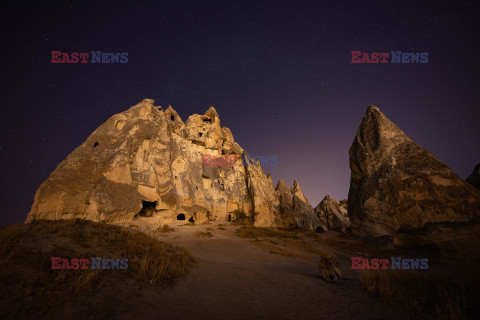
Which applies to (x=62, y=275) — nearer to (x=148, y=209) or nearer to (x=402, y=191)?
(x=402, y=191)

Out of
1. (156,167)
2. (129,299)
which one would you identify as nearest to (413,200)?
(129,299)

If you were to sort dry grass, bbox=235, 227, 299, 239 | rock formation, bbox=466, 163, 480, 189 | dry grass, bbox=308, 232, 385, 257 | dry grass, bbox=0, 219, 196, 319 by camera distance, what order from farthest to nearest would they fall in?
dry grass, bbox=235, 227, 299, 239, rock formation, bbox=466, 163, 480, 189, dry grass, bbox=308, 232, 385, 257, dry grass, bbox=0, 219, 196, 319

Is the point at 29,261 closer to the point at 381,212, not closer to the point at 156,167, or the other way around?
the point at 381,212

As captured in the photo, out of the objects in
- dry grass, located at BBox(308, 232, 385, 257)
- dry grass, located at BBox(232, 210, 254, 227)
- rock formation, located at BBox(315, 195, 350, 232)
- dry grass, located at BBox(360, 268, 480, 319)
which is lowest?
rock formation, located at BBox(315, 195, 350, 232)

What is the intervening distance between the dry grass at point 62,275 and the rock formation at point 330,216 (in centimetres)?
3133

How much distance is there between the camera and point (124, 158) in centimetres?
1647

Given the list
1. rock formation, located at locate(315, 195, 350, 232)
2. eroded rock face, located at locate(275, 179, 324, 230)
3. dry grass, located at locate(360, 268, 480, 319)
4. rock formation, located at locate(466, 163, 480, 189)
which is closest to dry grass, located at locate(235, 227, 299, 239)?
eroded rock face, located at locate(275, 179, 324, 230)

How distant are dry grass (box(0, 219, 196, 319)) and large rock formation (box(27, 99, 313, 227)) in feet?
29.1

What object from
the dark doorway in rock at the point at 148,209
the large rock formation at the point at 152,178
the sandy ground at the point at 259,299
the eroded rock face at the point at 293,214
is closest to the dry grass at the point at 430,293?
the sandy ground at the point at 259,299

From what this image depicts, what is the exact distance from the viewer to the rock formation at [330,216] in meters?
29.3

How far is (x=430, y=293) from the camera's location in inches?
130

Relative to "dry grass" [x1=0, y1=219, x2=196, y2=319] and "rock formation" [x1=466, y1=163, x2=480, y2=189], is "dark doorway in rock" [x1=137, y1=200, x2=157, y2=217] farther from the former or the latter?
"rock formation" [x1=466, y1=163, x2=480, y2=189]

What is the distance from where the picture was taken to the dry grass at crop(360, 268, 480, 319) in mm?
2631

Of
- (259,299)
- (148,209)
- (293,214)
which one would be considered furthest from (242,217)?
(259,299)
